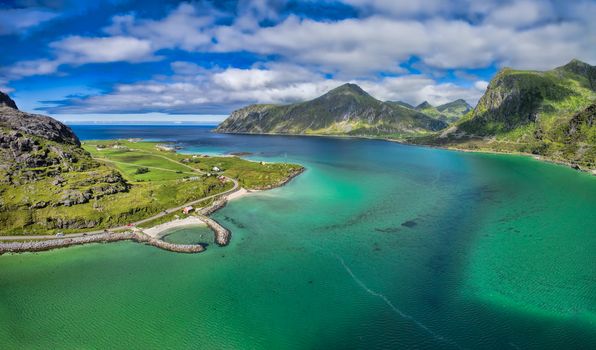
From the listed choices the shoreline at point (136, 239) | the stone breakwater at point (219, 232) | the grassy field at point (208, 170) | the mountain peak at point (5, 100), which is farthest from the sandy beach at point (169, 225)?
A: the mountain peak at point (5, 100)

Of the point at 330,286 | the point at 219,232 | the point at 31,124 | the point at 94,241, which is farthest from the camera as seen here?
the point at 31,124

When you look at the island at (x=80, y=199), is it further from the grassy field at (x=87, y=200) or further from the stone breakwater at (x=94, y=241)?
the stone breakwater at (x=94, y=241)

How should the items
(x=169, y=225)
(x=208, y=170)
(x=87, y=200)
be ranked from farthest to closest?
(x=208, y=170), (x=87, y=200), (x=169, y=225)

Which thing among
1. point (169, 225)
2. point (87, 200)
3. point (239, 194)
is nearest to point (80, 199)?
point (87, 200)

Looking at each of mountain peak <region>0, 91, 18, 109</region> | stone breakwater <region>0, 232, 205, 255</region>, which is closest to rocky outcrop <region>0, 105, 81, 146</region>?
mountain peak <region>0, 91, 18, 109</region>

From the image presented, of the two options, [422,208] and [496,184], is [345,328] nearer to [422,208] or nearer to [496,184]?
[422,208]

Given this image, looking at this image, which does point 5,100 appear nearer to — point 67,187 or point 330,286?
point 67,187

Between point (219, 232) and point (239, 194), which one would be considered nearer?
point (219, 232)

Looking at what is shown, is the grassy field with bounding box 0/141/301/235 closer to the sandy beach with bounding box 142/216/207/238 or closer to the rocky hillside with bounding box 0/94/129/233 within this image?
the rocky hillside with bounding box 0/94/129/233
